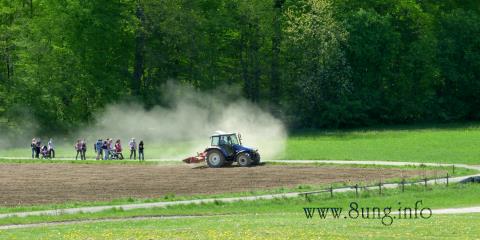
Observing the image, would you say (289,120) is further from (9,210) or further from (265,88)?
(9,210)

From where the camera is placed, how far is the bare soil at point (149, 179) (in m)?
49.4

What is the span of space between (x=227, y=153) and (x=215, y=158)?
900 mm

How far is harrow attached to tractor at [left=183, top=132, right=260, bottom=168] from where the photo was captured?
216 ft

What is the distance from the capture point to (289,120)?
4486 inches

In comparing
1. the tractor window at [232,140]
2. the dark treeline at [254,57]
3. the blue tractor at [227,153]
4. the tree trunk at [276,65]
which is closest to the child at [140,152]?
the blue tractor at [227,153]

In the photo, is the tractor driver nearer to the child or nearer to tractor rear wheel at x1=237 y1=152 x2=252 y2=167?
tractor rear wheel at x1=237 y1=152 x2=252 y2=167

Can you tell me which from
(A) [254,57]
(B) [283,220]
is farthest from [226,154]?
(A) [254,57]

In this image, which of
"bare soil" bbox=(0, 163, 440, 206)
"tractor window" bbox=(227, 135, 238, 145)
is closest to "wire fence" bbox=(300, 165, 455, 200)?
"bare soil" bbox=(0, 163, 440, 206)

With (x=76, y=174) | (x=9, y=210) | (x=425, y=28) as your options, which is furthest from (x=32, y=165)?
(x=425, y=28)

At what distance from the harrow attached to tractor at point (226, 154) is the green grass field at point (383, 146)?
881 centimetres

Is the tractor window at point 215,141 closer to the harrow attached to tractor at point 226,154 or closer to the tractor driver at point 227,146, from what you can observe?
the harrow attached to tractor at point 226,154

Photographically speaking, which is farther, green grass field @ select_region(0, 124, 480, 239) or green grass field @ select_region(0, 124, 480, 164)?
green grass field @ select_region(0, 124, 480, 164)

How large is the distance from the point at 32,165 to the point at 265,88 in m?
49.8

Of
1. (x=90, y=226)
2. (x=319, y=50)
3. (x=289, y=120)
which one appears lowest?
(x=90, y=226)
